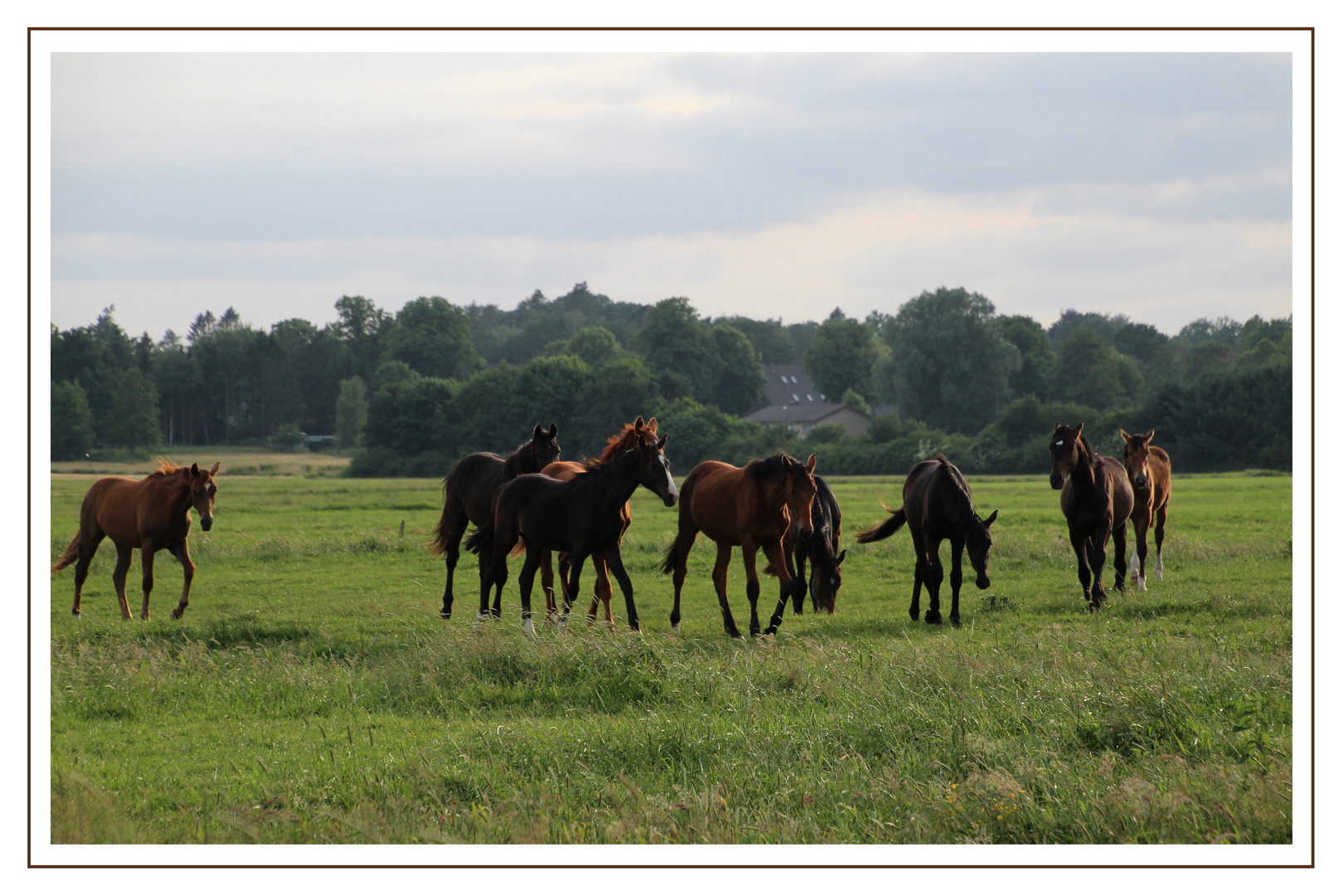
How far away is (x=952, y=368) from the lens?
72.8 metres

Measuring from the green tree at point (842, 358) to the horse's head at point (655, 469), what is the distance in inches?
3278

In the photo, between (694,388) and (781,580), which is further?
(694,388)

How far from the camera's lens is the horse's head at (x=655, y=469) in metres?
8.95

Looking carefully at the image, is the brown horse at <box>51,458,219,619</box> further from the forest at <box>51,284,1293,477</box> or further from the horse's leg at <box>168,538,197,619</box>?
the forest at <box>51,284,1293,477</box>

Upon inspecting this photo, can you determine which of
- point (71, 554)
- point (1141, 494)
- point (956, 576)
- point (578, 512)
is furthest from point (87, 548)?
point (1141, 494)

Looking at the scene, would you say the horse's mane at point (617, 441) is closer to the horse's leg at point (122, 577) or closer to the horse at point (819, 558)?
the horse at point (819, 558)

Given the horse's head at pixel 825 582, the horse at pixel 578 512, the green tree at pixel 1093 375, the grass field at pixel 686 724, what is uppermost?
the green tree at pixel 1093 375

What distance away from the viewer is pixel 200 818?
5.01m

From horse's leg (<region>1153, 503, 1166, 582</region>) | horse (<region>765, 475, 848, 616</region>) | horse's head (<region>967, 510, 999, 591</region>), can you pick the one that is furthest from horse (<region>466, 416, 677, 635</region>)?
horse's leg (<region>1153, 503, 1166, 582</region>)

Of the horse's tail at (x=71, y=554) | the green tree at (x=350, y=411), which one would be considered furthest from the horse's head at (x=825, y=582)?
the green tree at (x=350, y=411)

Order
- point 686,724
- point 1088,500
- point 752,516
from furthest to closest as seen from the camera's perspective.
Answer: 1. point 1088,500
2. point 752,516
3. point 686,724

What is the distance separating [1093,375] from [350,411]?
54887mm

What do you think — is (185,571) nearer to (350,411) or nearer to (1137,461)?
(1137,461)
